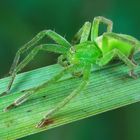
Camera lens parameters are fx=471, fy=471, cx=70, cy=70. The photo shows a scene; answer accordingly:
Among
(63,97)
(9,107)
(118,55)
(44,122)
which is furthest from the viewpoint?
(118,55)

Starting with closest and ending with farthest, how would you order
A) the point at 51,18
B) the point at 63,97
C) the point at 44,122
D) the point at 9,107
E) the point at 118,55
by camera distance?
1. the point at 44,122
2. the point at 9,107
3. the point at 63,97
4. the point at 118,55
5. the point at 51,18

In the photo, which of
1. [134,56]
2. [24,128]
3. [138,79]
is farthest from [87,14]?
[24,128]

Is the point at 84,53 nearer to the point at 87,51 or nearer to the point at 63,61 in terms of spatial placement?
the point at 87,51

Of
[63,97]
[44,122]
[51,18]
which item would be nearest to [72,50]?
[63,97]

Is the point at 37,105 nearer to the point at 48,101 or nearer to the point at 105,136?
the point at 48,101

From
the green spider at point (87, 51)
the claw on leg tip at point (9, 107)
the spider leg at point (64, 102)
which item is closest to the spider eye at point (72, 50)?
the green spider at point (87, 51)

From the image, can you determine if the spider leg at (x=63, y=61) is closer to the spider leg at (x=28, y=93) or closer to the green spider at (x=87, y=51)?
the green spider at (x=87, y=51)
